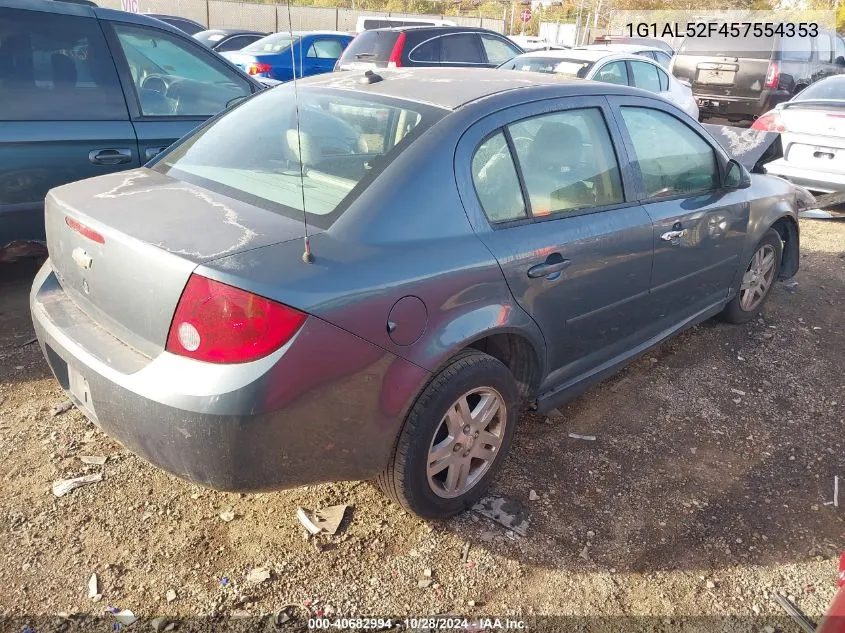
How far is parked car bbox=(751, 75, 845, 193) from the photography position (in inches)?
271

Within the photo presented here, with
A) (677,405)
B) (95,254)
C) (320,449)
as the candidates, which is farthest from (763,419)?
(95,254)

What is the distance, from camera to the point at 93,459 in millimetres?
2895

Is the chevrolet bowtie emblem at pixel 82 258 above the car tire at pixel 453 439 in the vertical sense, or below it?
above

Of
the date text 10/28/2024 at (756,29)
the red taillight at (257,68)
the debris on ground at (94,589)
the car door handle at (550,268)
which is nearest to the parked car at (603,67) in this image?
the date text 10/28/2024 at (756,29)

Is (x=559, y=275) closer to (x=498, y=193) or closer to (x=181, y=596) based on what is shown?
(x=498, y=193)

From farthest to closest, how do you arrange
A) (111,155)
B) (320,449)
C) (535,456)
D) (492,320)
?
1. (111,155)
2. (535,456)
3. (492,320)
4. (320,449)

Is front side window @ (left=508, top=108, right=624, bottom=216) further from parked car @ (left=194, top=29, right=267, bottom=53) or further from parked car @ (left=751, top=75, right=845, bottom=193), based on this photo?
parked car @ (left=194, top=29, right=267, bottom=53)

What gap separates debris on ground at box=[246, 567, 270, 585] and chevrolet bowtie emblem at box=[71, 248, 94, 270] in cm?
123

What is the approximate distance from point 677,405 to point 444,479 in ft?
5.38

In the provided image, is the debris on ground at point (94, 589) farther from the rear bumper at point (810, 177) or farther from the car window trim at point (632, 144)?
the rear bumper at point (810, 177)

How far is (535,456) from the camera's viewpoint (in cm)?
313

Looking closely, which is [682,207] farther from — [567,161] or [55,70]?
[55,70]

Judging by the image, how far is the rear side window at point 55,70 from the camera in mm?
3863

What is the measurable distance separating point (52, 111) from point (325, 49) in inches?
425
